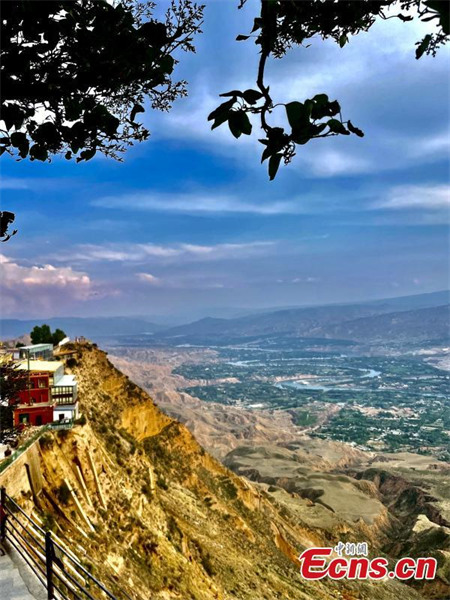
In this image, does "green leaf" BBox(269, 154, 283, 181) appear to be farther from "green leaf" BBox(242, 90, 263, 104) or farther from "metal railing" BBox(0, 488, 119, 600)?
"metal railing" BBox(0, 488, 119, 600)

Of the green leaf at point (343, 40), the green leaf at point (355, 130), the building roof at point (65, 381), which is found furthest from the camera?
the building roof at point (65, 381)

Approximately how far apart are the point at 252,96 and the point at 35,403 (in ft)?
68.6

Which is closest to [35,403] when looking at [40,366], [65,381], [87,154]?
[40,366]

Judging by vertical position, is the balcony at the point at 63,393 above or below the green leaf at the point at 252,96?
below

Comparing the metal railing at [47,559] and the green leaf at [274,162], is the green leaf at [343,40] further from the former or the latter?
the metal railing at [47,559]

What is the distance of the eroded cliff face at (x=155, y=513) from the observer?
15344mm

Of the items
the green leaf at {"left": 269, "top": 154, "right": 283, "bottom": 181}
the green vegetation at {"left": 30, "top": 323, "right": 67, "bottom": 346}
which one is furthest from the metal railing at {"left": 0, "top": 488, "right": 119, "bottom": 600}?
the green vegetation at {"left": 30, "top": 323, "right": 67, "bottom": 346}

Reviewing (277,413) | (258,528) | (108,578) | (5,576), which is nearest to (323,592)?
(258,528)

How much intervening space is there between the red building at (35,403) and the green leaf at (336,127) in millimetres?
19440

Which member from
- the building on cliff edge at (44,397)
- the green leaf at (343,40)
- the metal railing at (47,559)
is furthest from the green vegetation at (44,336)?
the green leaf at (343,40)

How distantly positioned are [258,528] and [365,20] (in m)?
39.3

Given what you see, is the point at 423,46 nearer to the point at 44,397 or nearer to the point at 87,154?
the point at 87,154

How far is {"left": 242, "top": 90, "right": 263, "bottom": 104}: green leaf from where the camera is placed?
2.55m

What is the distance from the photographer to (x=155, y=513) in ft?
72.1
